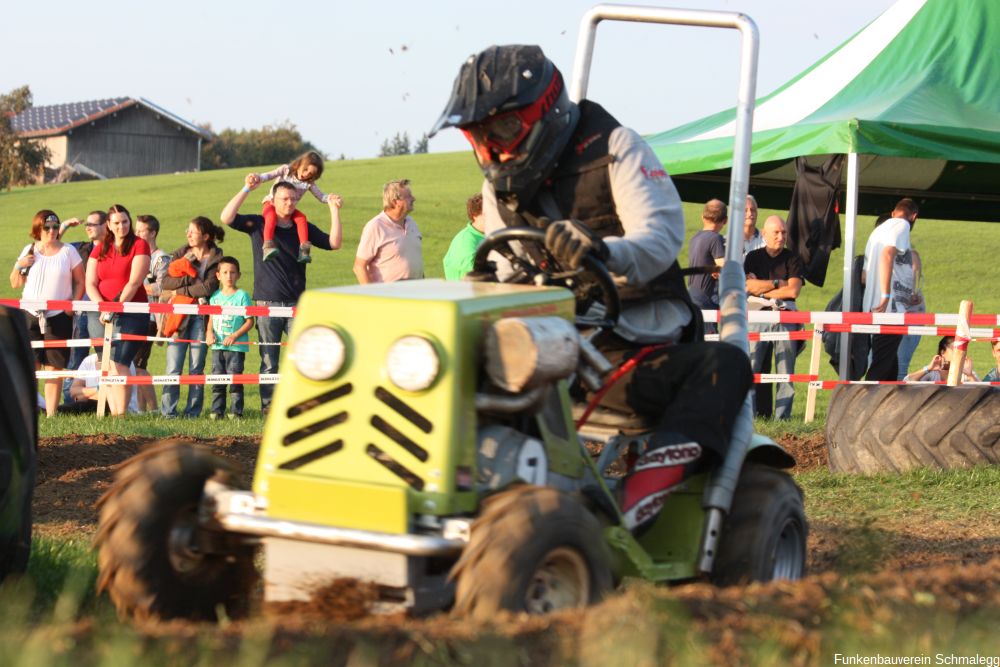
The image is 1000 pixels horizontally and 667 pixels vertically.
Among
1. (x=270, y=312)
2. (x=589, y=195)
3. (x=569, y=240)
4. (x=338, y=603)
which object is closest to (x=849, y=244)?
(x=270, y=312)

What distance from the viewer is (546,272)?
482cm

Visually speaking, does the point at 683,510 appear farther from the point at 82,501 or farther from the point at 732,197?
the point at 82,501

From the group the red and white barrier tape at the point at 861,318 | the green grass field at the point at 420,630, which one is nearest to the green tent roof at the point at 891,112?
the red and white barrier tape at the point at 861,318

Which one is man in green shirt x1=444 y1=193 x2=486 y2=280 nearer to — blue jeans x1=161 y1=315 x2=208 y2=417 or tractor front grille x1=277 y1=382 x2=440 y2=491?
A: blue jeans x1=161 y1=315 x2=208 y2=417

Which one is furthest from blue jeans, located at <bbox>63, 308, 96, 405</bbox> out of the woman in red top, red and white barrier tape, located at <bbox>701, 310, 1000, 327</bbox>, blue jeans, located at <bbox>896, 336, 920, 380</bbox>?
blue jeans, located at <bbox>896, 336, 920, 380</bbox>

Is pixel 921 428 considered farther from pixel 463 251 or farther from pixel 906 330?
pixel 906 330

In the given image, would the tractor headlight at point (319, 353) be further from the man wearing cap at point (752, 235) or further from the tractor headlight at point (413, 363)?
the man wearing cap at point (752, 235)

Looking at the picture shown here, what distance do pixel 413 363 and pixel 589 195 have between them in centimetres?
145

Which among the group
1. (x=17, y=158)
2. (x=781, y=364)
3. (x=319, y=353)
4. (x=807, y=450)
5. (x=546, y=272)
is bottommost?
(x=807, y=450)

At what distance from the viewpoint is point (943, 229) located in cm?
4691

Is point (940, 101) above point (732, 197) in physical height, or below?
above

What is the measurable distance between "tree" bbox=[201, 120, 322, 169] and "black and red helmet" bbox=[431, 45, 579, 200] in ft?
A: 288

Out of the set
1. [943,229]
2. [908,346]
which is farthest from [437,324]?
[943,229]

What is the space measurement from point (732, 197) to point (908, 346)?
29.7 feet
